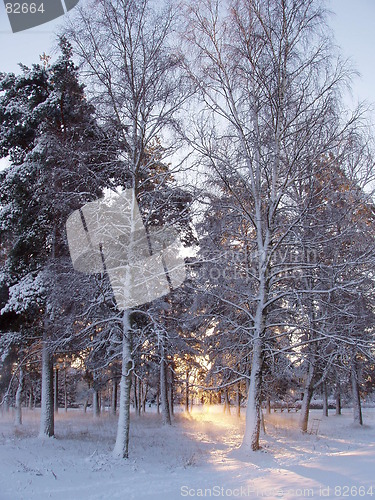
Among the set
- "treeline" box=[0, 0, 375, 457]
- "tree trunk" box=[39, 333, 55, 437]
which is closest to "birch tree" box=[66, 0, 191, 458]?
"treeline" box=[0, 0, 375, 457]

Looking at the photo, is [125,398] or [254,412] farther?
[254,412]

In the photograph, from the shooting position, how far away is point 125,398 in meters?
10.4

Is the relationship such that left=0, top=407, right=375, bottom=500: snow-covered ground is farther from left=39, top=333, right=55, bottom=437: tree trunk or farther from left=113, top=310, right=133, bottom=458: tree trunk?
left=39, top=333, right=55, bottom=437: tree trunk

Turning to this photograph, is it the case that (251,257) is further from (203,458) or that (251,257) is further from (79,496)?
(79,496)

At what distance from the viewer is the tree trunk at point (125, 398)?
10.1 meters

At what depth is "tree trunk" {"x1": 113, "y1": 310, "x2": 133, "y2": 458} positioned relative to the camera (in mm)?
10078

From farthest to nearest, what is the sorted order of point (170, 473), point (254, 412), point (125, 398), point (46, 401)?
point (46, 401), point (254, 412), point (125, 398), point (170, 473)

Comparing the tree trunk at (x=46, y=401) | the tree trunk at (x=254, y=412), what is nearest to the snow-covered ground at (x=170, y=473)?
the tree trunk at (x=254, y=412)

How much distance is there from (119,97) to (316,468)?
10108 mm

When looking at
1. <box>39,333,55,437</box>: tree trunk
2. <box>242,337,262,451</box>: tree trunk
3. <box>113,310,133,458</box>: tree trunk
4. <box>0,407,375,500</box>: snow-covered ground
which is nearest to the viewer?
<box>0,407,375,500</box>: snow-covered ground

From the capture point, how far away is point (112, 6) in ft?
36.2

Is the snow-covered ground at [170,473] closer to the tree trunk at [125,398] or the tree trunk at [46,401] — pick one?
the tree trunk at [125,398]

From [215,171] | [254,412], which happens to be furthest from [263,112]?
[254,412]

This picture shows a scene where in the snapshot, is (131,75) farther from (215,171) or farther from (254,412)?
(254,412)
